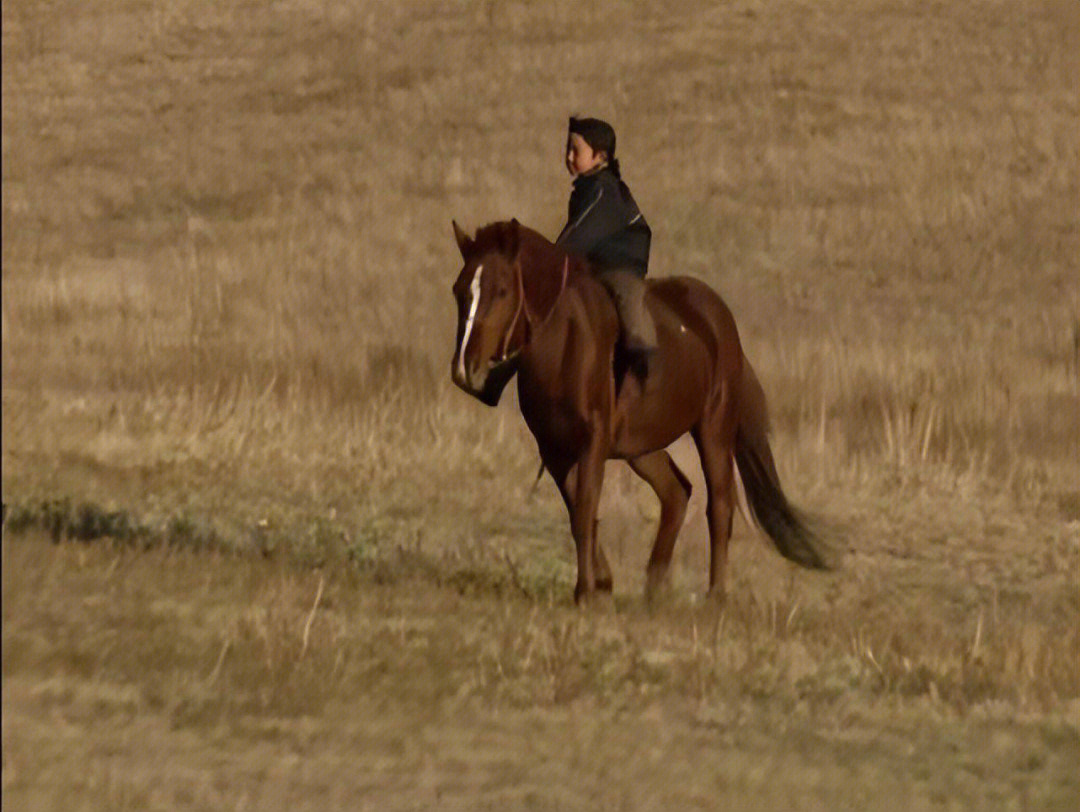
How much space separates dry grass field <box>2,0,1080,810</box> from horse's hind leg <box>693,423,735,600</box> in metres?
0.26

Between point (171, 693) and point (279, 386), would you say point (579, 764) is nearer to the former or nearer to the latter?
point (171, 693)

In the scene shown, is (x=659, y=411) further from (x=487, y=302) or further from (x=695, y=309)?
(x=487, y=302)

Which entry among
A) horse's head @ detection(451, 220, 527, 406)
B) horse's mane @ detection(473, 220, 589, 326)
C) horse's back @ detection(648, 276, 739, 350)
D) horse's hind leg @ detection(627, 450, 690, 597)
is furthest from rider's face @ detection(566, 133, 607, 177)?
horse's hind leg @ detection(627, 450, 690, 597)

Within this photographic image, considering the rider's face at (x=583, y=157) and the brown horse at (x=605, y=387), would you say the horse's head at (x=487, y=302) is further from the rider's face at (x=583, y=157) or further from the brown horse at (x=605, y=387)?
the rider's face at (x=583, y=157)

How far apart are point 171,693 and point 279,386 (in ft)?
31.3

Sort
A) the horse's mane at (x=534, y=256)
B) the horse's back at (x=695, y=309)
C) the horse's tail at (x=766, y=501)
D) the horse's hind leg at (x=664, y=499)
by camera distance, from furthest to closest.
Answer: the horse's tail at (x=766, y=501) < the horse's hind leg at (x=664, y=499) < the horse's back at (x=695, y=309) < the horse's mane at (x=534, y=256)

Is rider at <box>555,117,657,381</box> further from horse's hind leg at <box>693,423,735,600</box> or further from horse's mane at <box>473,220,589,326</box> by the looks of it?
horse's hind leg at <box>693,423,735,600</box>

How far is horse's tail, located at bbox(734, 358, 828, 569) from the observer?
11.7 metres

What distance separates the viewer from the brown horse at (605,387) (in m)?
9.66

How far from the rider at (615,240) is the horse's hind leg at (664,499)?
3.32 feet

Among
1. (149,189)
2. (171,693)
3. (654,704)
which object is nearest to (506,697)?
(654,704)

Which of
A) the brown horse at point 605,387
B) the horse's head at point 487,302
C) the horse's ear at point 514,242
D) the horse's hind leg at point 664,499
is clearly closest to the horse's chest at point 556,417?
the brown horse at point 605,387

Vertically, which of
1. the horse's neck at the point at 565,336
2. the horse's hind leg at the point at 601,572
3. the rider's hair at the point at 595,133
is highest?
the rider's hair at the point at 595,133

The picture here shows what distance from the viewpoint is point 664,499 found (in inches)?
452
